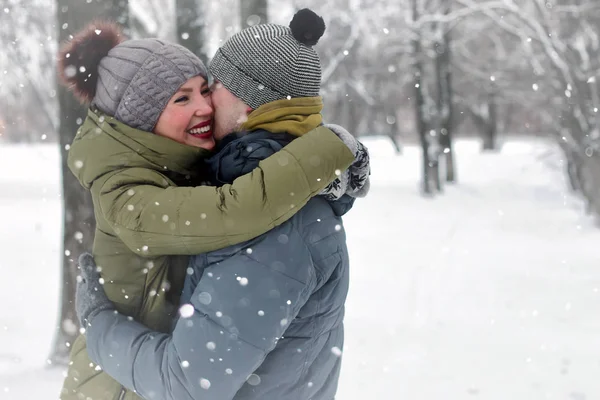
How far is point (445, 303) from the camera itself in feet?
24.2

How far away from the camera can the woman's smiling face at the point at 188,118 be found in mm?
1781

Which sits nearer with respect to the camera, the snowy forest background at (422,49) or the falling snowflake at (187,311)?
the falling snowflake at (187,311)

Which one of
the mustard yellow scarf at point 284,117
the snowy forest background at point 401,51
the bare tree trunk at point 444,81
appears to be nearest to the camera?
the mustard yellow scarf at point 284,117

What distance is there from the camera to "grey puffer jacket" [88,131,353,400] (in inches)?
58.9

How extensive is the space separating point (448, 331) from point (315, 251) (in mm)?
5067

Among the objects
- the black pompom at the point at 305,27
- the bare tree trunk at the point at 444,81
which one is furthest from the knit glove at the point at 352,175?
the bare tree trunk at the point at 444,81

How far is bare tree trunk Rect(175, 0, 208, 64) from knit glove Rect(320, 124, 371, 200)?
5191 mm

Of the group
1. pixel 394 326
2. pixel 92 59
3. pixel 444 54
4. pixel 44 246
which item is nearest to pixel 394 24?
pixel 444 54

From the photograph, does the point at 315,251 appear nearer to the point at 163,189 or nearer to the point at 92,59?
the point at 163,189

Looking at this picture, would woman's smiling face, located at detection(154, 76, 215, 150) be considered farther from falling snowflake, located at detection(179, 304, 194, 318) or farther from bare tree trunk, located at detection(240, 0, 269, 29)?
bare tree trunk, located at detection(240, 0, 269, 29)

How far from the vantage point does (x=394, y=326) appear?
6.45 meters

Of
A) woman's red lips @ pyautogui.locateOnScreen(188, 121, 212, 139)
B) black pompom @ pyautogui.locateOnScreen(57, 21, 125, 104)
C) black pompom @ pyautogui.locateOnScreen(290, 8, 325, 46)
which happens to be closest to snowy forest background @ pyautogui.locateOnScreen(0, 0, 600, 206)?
black pompom @ pyautogui.locateOnScreen(57, 21, 125, 104)

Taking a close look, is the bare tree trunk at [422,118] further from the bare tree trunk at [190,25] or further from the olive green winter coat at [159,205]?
the olive green winter coat at [159,205]

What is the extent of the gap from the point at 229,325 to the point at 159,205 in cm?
36
